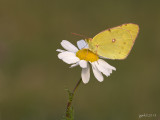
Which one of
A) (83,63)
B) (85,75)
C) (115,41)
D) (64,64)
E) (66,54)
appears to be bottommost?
(85,75)

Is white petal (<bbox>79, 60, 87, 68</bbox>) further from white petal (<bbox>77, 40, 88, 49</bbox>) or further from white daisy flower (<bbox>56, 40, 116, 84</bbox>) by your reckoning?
white petal (<bbox>77, 40, 88, 49</bbox>)

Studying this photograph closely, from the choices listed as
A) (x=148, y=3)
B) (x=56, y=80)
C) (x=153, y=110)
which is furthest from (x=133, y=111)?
(x=148, y=3)

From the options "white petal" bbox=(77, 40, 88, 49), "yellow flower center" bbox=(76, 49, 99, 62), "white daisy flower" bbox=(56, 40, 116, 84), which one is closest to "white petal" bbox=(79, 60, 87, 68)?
"white daisy flower" bbox=(56, 40, 116, 84)

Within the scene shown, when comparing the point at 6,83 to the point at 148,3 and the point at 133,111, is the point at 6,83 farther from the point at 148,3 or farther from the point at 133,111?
the point at 148,3

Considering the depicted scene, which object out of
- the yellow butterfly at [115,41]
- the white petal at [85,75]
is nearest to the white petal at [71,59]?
the white petal at [85,75]

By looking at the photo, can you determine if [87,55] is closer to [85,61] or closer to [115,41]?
[85,61]

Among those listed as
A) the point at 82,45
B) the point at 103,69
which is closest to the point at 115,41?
the point at 82,45

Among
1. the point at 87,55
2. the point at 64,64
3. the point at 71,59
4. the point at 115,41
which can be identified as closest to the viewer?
the point at 71,59
